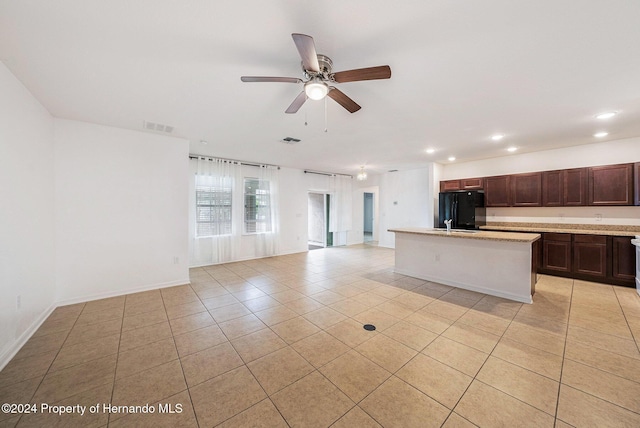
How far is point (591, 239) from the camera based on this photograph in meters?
4.09

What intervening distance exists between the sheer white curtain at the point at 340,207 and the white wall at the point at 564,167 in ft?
11.8

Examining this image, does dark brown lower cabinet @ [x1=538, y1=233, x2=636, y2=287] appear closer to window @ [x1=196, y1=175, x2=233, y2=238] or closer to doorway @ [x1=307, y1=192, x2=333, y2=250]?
doorway @ [x1=307, y1=192, x2=333, y2=250]

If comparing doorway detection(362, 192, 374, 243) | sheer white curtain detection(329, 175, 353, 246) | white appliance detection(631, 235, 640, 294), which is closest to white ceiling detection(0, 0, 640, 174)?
white appliance detection(631, 235, 640, 294)

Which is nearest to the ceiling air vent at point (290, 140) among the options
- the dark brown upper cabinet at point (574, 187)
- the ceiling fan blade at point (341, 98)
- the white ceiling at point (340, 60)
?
the white ceiling at point (340, 60)

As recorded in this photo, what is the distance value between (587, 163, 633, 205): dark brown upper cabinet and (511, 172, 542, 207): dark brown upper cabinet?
71 centimetres

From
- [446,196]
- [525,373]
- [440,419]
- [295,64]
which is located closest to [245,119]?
[295,64]

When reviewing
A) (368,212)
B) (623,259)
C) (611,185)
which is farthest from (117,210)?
(368,212)

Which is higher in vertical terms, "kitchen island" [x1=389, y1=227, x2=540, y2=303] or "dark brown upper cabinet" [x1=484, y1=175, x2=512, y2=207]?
"dark brown upper cabinet" [x1=484, y1=175, x2=512, y2=207]

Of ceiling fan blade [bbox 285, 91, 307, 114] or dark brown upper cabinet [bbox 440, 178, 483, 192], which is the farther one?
dark brown upper cabinet [bbox 440, 178, 483, 192]

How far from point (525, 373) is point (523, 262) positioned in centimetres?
197

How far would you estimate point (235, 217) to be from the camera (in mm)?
5836

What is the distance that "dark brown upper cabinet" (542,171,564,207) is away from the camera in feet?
15.3

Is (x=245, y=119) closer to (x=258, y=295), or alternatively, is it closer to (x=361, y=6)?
(x=361, y=6)

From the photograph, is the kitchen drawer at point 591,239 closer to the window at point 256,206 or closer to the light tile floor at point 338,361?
the light tile floor at point 338,361
